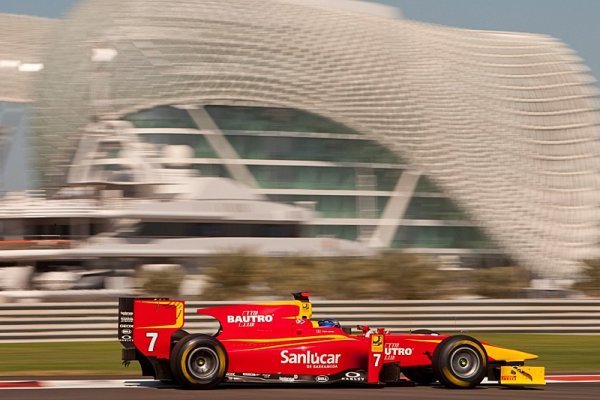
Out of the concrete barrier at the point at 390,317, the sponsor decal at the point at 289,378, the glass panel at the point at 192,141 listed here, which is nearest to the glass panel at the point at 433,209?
the glass panel at the point at 192,141

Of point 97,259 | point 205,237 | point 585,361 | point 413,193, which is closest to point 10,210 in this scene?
point 97,259

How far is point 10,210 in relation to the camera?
156ft

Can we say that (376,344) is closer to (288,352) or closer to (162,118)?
(288,352)

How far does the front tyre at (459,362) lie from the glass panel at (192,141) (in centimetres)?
4921

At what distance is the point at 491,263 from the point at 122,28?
85.9ft

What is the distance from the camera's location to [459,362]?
1354cm

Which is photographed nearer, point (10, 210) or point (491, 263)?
point (10, 210)

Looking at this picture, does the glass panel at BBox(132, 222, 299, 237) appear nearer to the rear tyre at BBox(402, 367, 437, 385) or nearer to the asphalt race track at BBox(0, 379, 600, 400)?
the asphalt race track at BBox(0, 379, 600, 400)

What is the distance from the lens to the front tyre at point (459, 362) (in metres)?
13.4

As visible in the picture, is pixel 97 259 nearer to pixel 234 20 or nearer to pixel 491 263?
pixel 234 20

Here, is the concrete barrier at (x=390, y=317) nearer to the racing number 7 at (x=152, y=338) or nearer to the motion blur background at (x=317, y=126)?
the racing number 7 at (x=152, y=338)

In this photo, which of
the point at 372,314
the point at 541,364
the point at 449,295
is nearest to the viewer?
the point at 541,364

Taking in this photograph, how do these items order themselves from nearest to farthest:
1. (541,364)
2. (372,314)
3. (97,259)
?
1. (541,364)
2. (372,314)
3. (97,259)

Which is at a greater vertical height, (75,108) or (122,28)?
(122,28)
